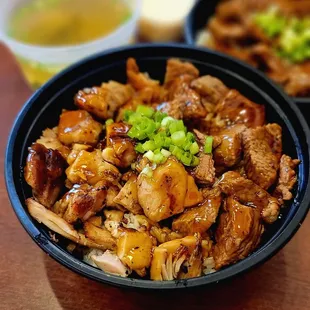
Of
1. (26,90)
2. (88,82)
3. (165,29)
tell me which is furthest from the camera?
(165,29)

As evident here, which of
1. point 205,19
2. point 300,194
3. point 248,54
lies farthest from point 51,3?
point 300,194

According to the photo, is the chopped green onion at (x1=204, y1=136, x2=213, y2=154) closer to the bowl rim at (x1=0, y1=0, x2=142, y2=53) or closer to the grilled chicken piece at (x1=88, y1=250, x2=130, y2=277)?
the grilled chicken piece at (x1=88, y1=250, x2=130, y2=277)

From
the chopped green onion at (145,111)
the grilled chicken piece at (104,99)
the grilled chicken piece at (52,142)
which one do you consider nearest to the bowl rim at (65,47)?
the grilled chicken piece at (104,99)

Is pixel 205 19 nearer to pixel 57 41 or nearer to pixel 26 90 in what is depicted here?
pixel 57 41

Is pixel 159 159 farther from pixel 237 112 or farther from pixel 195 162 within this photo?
pixel 237 112

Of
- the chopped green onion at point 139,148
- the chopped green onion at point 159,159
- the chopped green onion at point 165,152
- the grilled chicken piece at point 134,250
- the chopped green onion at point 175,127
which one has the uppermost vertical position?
the chopped green onion at point 175,127

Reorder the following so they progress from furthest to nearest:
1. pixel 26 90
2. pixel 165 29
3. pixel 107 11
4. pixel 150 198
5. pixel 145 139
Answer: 1. pixel 165 29
2. pixel 107 11
3. pixel 26 90
4. pixel 145 139
5. pixel 150 198

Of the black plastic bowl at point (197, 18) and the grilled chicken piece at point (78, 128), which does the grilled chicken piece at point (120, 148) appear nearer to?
the grilled chicken piece at point (78, 128)
